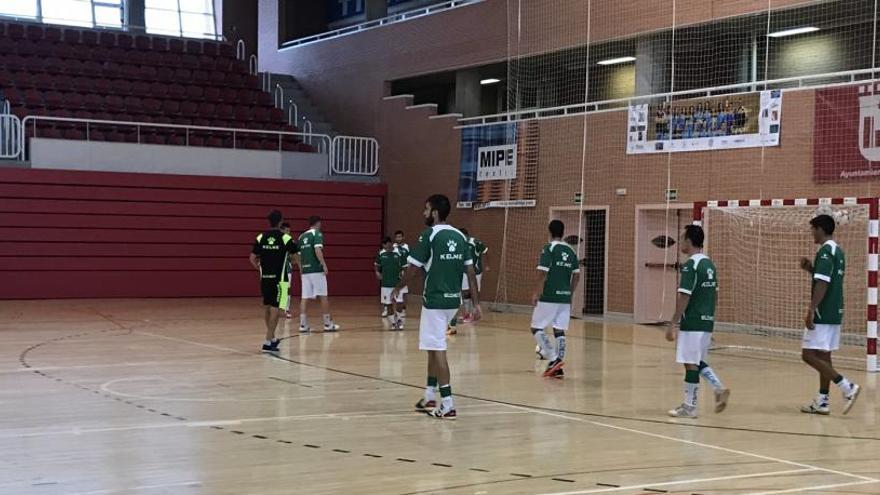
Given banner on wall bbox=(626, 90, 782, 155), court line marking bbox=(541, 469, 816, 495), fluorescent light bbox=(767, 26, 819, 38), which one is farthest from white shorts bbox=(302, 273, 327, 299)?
court line marking bbox=(541, 469, 816, 495)

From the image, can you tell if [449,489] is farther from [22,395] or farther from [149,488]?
[22,395]

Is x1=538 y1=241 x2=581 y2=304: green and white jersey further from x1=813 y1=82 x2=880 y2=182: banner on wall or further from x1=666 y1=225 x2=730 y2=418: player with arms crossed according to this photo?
x1=813 y1=82 x2=880 y2=182: banner on wall

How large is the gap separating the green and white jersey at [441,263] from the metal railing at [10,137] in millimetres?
18564

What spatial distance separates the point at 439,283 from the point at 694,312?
250cm

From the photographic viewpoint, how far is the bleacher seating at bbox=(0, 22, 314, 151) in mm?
27984

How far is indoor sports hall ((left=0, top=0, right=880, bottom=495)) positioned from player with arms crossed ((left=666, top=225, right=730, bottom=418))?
34mm

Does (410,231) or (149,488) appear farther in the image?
(410,231)

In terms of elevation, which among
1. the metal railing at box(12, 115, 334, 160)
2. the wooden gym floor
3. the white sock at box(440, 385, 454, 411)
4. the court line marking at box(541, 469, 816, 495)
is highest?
the metal railing at box(12, 115, 334, 160)

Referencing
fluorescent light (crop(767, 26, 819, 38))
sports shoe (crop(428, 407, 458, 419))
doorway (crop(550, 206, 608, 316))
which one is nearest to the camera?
sports shoe (crop(428, 407, 458, 419))

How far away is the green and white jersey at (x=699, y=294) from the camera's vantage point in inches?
399

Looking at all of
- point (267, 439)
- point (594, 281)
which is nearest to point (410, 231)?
point (594, 281)

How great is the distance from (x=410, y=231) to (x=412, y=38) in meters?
5.53

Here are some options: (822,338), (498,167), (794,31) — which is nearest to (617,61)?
(498,167)

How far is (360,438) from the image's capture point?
8.84m
